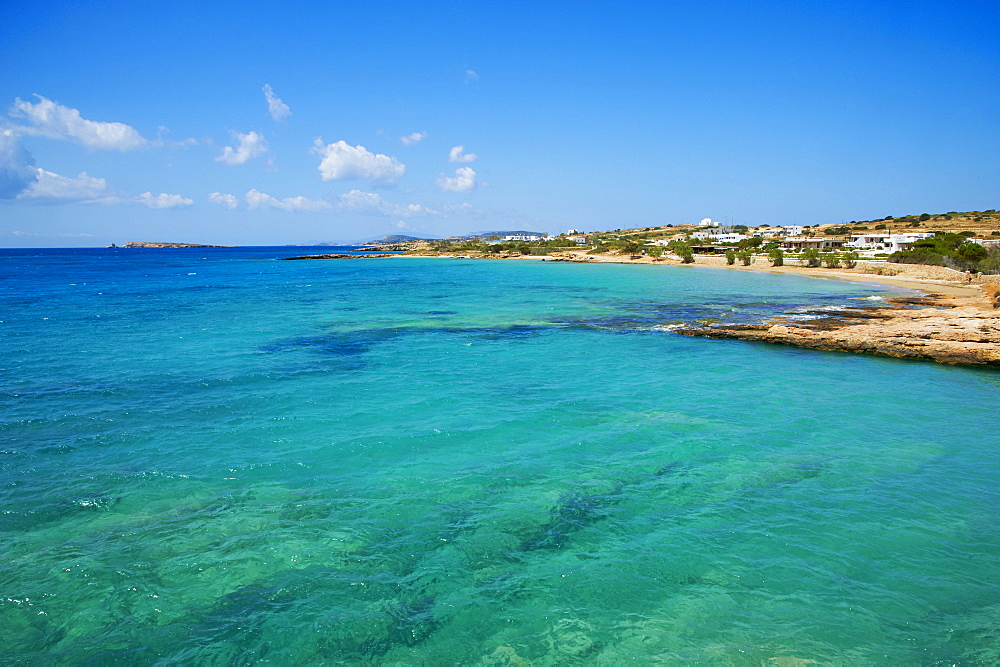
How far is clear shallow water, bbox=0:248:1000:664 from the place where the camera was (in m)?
6.91

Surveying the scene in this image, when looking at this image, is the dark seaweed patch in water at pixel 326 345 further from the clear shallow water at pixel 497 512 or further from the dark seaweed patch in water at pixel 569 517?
the dark seaweed patch in water at pixel 569 517

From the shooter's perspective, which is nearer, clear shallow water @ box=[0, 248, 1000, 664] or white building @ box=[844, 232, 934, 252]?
clear shallow water @ box=[0, 248, 1000, 664]

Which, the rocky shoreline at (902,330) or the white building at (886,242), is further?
the white building at (886,242)

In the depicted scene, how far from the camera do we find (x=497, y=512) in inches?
386

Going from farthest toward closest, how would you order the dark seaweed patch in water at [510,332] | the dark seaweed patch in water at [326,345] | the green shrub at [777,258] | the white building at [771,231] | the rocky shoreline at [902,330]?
1. the white building at [771,231]
2. the green shrub at [777,258]
3. the dark seaweed patch in water at [510,332]
4. the dark seaweed patch in water at [326,345]
5. the rocky shoreline at [902,330]

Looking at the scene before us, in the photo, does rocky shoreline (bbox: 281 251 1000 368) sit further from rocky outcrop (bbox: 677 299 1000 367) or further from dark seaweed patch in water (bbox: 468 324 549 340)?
dark seaweed patch in water (bbox: 468 324 549 340)

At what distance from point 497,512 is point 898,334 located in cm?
2357

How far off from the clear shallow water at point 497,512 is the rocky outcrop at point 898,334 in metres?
1.46

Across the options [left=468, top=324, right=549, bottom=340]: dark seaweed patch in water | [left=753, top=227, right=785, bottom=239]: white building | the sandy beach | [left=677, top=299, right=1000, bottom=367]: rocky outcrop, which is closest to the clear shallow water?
[left=677, top=299, right=1000, bottom=367]: rocky outcrop

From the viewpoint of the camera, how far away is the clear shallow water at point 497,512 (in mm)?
6914

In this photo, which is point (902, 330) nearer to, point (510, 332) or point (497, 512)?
point (510, 332)

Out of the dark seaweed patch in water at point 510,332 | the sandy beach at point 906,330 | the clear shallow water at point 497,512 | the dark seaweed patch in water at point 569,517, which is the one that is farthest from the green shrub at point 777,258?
the dark seaweed patch in water at point 569,517

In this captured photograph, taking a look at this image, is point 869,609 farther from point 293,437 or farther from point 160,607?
point 293,437

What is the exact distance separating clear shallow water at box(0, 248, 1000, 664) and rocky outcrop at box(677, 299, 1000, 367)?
146 cm
